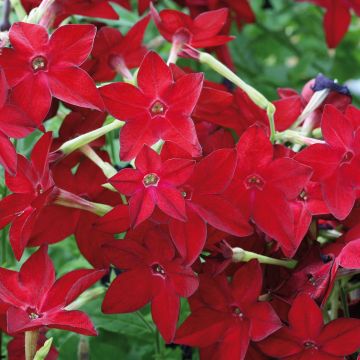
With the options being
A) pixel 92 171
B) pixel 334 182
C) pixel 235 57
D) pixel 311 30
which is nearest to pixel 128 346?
pixel 92 171

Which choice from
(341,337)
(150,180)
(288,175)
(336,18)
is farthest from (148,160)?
(336,18)

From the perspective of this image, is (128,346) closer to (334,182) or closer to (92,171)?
(92,171)

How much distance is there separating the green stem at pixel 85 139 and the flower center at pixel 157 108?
38 mm

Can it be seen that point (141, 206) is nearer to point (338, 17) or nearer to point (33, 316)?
point (33, 316)

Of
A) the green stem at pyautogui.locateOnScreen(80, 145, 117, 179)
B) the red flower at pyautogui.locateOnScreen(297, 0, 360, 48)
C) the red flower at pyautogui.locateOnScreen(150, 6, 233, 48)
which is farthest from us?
the red flower at pyautogui.locateOnScreen(297, 0, 360, 48)

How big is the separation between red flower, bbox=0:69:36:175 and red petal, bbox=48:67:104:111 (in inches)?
1.8

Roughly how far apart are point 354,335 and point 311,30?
1.03 metres

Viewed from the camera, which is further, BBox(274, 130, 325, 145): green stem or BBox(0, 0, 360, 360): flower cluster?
BBox(274, 130, 325, 145): green stem

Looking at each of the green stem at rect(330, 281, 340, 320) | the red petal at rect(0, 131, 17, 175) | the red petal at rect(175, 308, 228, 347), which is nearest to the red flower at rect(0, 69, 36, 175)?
the red petal at rect(0, 131, 17, 175)

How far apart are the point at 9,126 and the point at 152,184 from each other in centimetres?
13

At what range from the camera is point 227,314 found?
0.78 m

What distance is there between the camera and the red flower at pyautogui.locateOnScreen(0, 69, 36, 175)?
→ 0.70 meters

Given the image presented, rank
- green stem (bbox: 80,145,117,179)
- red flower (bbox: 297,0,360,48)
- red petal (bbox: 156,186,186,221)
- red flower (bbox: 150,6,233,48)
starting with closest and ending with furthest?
red petal (bbox: 156,186,186,221)
green stem (bbox: 80,145,117,179)
red flower (bbox: 150,6,233,48)
red flower (bbox: 297,0,360,48)

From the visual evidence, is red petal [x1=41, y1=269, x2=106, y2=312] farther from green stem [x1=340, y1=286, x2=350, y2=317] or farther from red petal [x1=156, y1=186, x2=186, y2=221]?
green stem [x1=340, y1=286, x2=350, y2=317]
